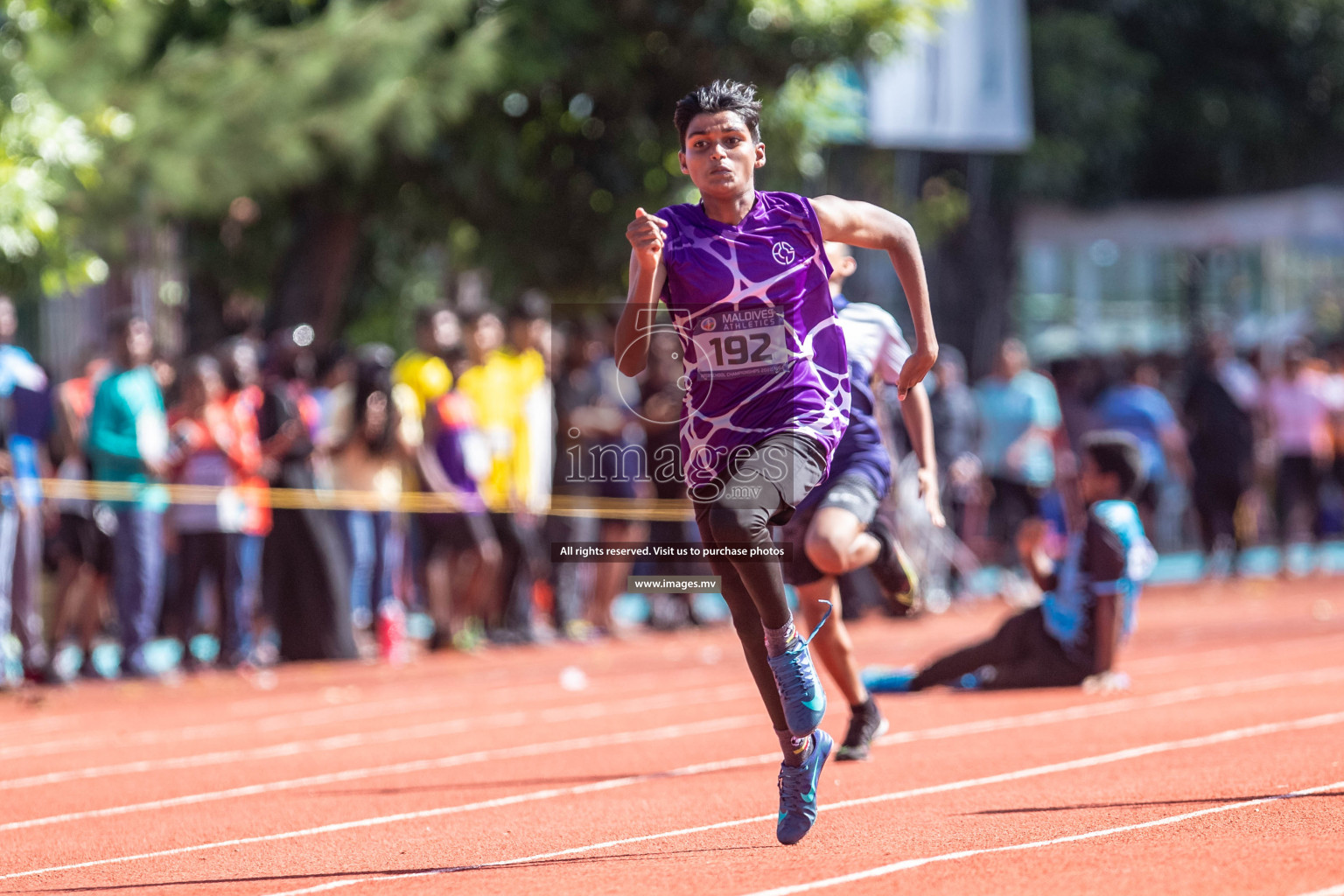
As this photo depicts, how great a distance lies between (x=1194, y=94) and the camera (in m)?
27.7

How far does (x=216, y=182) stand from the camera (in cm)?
1480

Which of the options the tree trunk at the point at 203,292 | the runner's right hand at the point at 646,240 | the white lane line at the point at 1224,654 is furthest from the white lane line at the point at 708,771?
the tree trunk at the point at 203,292

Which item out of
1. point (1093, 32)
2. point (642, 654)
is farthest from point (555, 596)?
point (1093, 32)

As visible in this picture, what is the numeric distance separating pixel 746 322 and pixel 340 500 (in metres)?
8.14

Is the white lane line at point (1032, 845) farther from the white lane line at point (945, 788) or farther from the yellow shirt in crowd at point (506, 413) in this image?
the yellow shirt in crowd at point (506, 413)

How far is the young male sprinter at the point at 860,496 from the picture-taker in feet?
22.7

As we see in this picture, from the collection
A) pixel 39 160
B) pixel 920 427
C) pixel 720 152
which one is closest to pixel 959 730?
pixel 920 427

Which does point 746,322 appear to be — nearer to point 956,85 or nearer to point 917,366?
point 917,366

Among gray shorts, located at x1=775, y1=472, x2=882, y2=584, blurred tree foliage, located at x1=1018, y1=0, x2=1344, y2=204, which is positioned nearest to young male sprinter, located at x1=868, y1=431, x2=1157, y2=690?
gray shorts, located at x1=775, y1=472, x2=882, y2=584

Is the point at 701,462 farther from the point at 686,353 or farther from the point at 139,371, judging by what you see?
the point at 139,371

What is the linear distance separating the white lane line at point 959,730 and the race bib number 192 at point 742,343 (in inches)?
108

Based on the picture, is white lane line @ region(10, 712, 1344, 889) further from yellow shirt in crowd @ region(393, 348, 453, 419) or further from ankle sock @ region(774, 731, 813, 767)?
yellow shirt in crowd @ region(393, 348, 453, 419)

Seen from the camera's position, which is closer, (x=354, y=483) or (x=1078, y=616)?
(x=1078, y=616)

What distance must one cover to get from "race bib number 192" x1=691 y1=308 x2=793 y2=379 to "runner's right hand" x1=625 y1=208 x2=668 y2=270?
0.34 metres
